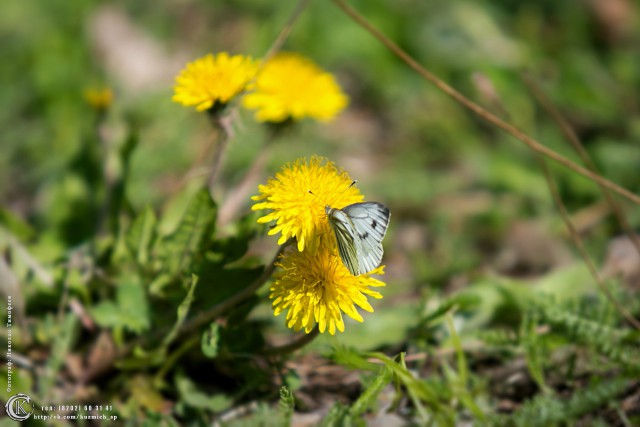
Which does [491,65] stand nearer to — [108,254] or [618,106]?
→ [618,106]

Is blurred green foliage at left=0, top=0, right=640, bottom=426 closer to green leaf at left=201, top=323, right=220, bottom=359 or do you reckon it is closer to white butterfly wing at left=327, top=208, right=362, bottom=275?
green leaf at left=201, top=323, right=220, bottom=359

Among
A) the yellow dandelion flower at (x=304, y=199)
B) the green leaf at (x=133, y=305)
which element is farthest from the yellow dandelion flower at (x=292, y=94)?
the green leaf at (x=133, y=305)

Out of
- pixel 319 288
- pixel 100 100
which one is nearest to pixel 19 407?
pixel 319 288

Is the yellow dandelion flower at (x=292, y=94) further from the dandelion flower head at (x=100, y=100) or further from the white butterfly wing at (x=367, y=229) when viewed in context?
the white butterfly wing at (x=367, y=229)

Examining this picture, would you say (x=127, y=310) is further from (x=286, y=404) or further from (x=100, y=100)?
(x=100, y=100)

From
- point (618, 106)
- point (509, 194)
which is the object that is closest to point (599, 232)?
point (509, 194)
